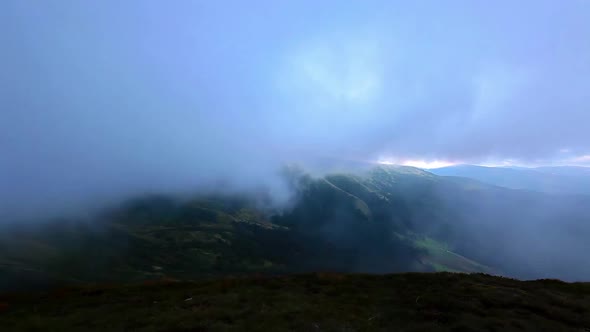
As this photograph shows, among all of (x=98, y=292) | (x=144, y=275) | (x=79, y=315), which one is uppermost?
(x=79, y=315)

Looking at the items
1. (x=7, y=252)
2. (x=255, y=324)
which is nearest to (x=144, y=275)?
(x=7, y=252)

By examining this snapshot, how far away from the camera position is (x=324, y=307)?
100ft

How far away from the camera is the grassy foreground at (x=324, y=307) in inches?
1002

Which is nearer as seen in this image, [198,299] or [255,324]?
[255,324]

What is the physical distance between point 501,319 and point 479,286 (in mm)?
11679

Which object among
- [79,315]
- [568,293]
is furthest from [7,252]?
[568,293]

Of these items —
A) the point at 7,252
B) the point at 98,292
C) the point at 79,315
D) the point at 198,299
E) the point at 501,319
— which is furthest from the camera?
the point at 7,252

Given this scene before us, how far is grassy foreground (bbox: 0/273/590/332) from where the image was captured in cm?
2545

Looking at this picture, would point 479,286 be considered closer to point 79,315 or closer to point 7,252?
point 79,315

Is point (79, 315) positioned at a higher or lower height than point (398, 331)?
lower

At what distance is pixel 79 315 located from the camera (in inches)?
1200

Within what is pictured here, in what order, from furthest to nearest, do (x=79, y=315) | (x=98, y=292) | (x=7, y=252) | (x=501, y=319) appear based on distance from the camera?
1. (x=7, y=252)
2. (x=98, y=292)
3. (x=79, y=315)
4. (x=501, y=319)

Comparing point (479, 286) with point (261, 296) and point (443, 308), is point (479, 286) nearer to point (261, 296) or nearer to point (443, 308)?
point (443, 308)

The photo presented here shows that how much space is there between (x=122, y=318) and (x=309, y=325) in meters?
17.8
